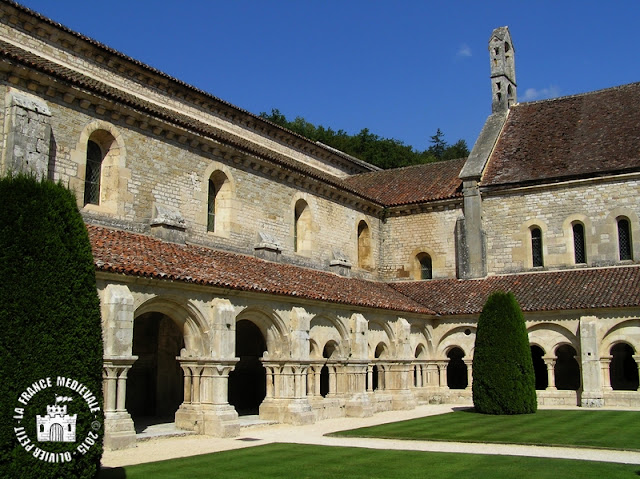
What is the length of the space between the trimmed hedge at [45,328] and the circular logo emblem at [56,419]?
0.01 metres

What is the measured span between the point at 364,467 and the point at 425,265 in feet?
64.4

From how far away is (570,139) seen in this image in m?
29.5

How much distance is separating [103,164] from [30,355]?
10691mm

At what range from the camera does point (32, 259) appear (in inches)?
355

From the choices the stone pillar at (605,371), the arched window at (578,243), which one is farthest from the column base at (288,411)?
the arched window at (578,243)

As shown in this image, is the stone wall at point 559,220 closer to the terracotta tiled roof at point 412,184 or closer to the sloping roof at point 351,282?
the sloping roof at point 351,282

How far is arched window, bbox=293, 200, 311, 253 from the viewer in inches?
1005

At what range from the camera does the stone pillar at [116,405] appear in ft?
45.5

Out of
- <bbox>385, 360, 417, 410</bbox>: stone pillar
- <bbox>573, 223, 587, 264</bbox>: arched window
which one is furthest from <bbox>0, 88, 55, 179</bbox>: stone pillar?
<bbox>573, 223, 587, 264</bbox>: arched window

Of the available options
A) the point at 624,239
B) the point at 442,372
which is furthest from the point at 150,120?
the point at 624,239

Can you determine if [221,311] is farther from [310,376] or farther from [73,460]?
[73,460]

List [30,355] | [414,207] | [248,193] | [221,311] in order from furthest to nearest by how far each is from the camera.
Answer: [414,207] → [248,193] → [221,311] → [30,355]

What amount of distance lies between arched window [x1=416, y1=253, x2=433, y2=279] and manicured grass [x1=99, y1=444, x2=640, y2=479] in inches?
687

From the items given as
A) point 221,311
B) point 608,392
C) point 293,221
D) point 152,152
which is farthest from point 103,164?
point 608,392
